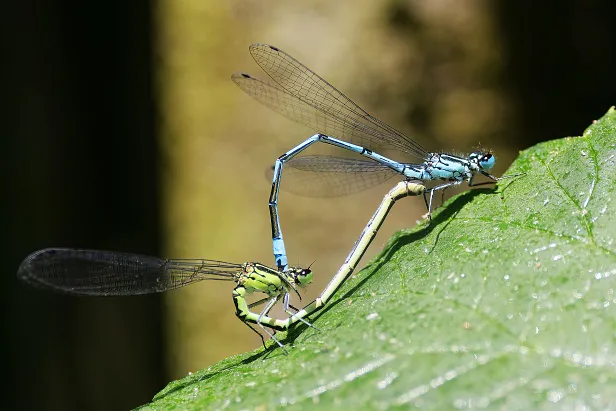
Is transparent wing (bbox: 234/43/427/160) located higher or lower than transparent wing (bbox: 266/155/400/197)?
higher

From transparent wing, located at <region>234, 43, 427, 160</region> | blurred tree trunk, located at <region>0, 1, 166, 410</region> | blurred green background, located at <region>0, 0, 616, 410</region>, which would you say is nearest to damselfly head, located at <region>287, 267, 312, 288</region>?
transparent wing, located at <region>234, 43, 427, 160</region>

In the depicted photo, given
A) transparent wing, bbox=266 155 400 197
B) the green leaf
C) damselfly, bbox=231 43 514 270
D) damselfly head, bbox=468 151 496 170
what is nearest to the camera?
the green leaf

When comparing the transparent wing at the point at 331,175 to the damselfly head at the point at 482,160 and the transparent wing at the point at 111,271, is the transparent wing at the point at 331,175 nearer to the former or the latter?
the damselfly head at the point at 482,160

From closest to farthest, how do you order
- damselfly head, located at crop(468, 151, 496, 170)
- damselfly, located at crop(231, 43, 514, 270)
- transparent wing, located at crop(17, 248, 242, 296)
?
1. transparent wing, located at crop(17, 248, 242, 296)
2. damselfly head, located at crop(468, 151, 496, 170)
3. damselfly, located at crop(231, 43, 514, 270)

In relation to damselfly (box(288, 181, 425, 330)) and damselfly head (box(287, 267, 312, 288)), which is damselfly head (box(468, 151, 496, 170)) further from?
damselfly head (box(287, 267, 312, 288))

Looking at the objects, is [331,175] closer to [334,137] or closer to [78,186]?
[334,137]

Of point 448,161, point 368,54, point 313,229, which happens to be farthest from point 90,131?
point 448,161

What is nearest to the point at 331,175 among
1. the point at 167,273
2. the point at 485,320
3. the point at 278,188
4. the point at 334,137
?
Result: the point at 334,137

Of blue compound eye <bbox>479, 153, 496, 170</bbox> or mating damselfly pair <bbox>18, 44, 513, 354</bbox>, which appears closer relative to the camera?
mating damselfly pair <bbox>18, 44, 513, 354</bbox>
